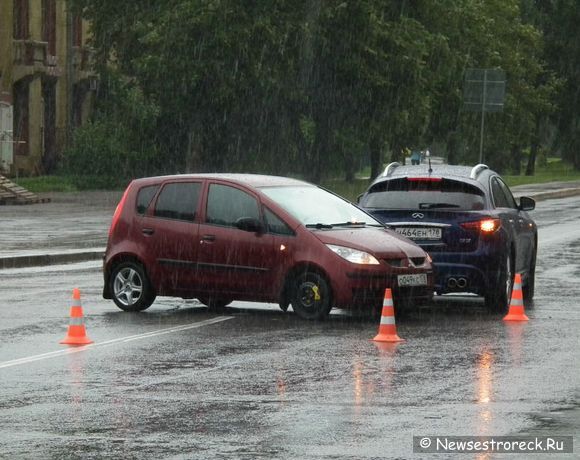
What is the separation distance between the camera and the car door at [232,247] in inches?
648

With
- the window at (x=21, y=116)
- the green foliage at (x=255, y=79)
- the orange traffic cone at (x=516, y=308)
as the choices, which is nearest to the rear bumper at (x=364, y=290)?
the orange traffic cone at (x=516, y=308)

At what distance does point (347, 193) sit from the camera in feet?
169

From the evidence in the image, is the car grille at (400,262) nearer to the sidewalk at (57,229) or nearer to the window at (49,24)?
the sidewalk at (57,229)

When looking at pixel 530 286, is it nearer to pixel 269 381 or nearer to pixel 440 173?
pixel 440 173

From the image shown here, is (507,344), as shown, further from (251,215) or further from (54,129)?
(54,129)

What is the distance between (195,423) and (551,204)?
39.7 metres

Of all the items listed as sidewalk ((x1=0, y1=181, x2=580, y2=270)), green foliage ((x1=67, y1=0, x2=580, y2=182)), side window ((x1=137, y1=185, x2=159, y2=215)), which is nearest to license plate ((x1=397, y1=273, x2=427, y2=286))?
side window ((x1=137, y1=185, x2=159, y2=215))

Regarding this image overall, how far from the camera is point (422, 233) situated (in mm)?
17406

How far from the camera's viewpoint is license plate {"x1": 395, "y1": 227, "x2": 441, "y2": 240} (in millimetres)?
17359

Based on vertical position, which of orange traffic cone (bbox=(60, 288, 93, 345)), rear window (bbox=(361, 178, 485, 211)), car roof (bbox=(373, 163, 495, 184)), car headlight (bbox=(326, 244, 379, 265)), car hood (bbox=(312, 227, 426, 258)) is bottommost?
orange traffic cone (bbox=(60, 288, 93, 345))

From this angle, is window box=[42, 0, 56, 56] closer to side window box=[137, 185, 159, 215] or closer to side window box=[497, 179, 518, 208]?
side window box=[497, 179, 518, 208]

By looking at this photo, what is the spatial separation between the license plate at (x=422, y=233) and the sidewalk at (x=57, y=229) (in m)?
9.39

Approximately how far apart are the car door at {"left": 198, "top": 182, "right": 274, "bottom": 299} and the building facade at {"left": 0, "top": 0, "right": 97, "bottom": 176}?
36491 millimetres

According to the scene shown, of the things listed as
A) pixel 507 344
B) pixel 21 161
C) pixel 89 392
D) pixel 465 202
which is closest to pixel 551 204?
pixel 21 161
